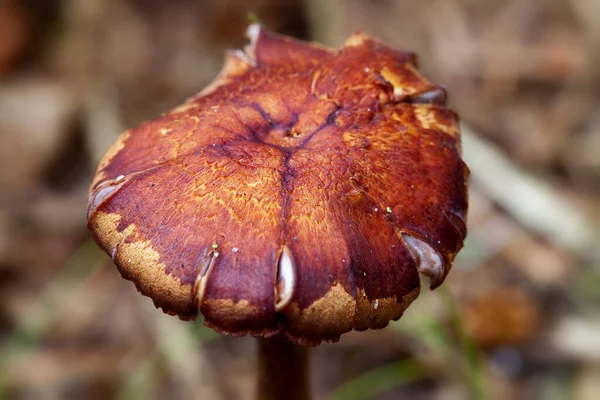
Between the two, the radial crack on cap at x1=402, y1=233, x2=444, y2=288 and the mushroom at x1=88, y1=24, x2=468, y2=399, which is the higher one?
the mushroom at x1=88, y1=24, x2=468, y2=399

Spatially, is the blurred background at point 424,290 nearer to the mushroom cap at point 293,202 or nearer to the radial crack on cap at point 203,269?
the mushroom cap at point 293,202

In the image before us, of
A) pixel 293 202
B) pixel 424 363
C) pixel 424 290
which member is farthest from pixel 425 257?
pixel 424 363

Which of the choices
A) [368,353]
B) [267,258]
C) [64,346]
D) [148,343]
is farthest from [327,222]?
[64,346]

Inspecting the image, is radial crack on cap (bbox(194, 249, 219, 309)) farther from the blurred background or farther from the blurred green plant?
the blurred green plant

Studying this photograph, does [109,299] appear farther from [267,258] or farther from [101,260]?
[267,258]

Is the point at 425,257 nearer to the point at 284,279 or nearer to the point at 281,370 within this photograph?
the point at 284,279

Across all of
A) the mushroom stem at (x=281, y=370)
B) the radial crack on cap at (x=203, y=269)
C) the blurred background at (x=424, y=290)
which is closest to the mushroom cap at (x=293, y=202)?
the radial crack on cap at (x=203, y=269)

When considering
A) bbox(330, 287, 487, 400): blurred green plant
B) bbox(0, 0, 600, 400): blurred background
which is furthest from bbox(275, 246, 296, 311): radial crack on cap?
bbox(330, 287, 487, 400): blurred green plant
